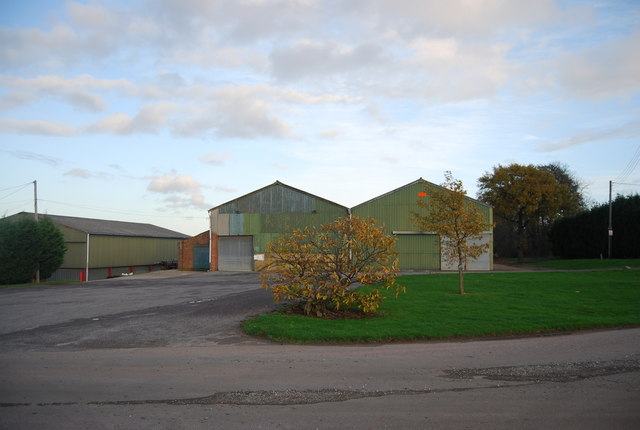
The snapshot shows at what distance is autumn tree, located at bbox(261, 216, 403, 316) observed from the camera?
12984mm

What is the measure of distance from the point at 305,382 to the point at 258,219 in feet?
102

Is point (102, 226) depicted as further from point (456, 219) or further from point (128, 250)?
point (456, 219)

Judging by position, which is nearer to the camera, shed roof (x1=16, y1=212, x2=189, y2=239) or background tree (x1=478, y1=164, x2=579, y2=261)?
shed roof (x1=16, y1=212, x2=189, y2=239)

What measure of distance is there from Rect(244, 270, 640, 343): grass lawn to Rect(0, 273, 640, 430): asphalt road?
0.58m

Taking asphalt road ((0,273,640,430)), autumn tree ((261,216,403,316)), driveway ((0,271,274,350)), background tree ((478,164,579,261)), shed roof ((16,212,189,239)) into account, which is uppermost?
background tree ((478,164,579,261))

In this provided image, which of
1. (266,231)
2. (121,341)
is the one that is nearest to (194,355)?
(121,341)

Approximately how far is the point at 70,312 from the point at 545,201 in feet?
149

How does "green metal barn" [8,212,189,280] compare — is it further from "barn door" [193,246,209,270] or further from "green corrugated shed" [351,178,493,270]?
"green corrugated shed" [351,178,493,270]

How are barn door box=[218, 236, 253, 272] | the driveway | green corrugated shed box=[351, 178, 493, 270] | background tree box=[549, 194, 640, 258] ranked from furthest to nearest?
1. background tree box=[549, 194, 640, 258]
2. barn door box=[218, 236, 253, 272]
3. green corrugated shed box=[351, 178, 493, 270]
4. the driveway

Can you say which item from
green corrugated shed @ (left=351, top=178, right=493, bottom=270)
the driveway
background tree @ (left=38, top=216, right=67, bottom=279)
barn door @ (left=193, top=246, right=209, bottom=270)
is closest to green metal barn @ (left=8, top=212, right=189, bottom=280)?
background tree @ (left=38, top=216, right=67, bottom=279)

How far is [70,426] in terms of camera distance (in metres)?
5.44

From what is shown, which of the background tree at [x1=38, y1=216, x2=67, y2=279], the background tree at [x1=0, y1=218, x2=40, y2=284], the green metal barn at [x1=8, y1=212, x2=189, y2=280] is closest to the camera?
the background tree at [x1=0, y1=218, x2=40, y2=284]

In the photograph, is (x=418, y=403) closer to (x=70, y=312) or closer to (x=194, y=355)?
(x=194, y=355)

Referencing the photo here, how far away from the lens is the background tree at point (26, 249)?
31.9 meters
